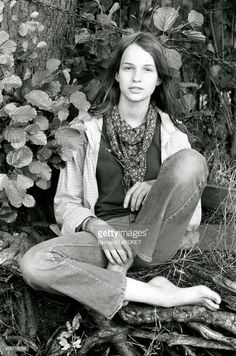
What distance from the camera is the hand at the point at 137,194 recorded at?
2.74 metres

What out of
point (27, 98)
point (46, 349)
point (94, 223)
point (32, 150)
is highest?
point (27, 98)

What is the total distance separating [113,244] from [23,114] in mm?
634

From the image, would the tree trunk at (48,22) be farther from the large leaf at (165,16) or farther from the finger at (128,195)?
the finger at (128,195)

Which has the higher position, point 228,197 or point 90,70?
point 90,70

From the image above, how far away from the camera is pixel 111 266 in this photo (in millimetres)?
2645

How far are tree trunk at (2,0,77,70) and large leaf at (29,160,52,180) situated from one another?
1.64 feet

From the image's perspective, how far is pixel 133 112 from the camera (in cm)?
296

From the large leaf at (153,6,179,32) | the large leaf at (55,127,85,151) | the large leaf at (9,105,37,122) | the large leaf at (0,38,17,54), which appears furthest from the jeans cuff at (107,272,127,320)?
the large leaf at (153,6,179,32)

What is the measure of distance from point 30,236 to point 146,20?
1.35m

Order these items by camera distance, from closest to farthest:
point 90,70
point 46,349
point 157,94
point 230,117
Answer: point 46,349 → point 157,94 → point 90,70 → point 230,117

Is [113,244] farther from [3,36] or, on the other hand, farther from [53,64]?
[3,36]

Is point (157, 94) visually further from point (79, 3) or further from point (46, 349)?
point (46, 349)

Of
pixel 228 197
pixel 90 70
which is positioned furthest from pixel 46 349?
pixel 90 70

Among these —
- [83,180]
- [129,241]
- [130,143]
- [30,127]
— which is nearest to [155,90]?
[130,143]
